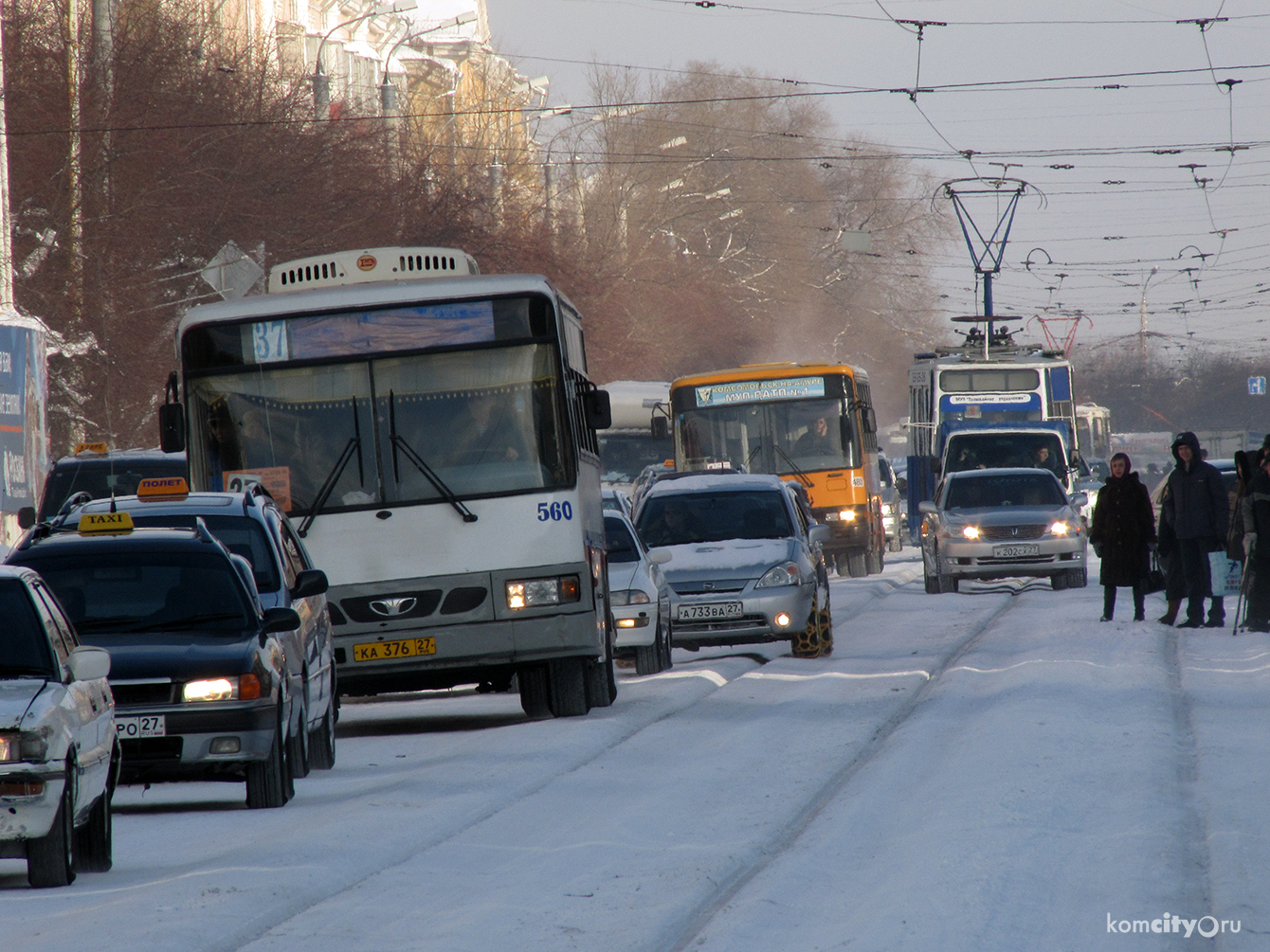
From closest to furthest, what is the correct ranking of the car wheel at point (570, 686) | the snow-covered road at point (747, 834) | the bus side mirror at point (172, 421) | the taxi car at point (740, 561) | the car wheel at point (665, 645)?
the snow-covered road at point (747, 834)
the bus side mirror at point (172, 421)
the car wheel at point (570, 686)
the car wheel at point (665, 645)
the taxi car at point (740, 561)

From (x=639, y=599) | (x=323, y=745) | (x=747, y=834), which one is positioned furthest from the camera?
(x=639, y=599)

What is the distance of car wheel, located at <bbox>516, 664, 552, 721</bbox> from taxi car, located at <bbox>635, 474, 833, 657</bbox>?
3.99 meters

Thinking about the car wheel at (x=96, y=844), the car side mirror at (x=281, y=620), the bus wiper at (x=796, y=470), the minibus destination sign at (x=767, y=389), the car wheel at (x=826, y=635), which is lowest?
the car wheel at (x=826, y=635)

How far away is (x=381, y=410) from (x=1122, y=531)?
9.83 meters

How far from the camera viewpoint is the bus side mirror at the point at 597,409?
1391cm

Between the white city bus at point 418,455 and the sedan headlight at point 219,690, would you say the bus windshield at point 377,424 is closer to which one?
the white city bus at point 418,455

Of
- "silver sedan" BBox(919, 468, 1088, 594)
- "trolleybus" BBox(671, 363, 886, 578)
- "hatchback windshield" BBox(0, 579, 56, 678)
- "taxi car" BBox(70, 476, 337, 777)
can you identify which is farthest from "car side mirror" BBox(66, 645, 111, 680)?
"trolleybus" BBox(671, 363, 886, 578)

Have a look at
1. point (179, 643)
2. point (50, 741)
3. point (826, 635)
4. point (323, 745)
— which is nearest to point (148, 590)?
point (179, 643)

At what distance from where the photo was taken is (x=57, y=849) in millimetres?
7754

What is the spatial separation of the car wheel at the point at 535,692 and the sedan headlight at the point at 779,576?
411 cm

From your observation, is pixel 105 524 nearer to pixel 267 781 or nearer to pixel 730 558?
pixel 267 781

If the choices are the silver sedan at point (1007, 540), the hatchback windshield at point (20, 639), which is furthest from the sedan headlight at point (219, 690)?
the silver sedan at point (1007, 540)

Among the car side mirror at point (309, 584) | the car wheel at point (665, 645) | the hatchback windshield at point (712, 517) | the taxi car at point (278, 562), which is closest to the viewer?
the car side mirror at point (309, 584)

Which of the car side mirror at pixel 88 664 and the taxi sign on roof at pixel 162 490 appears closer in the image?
the car side mirror at pixel 88 664
